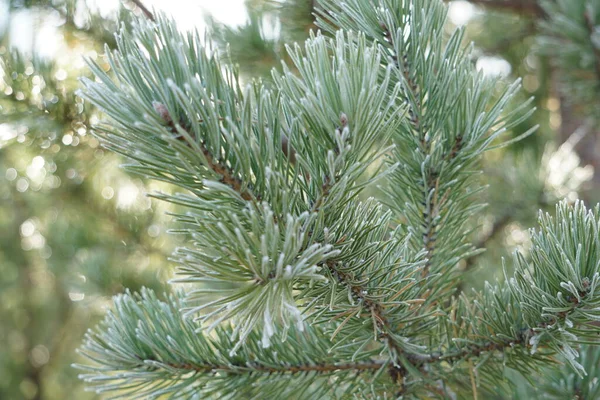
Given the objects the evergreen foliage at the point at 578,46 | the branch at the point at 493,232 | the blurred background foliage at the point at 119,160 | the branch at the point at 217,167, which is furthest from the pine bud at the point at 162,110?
the branch at the point at 493,232

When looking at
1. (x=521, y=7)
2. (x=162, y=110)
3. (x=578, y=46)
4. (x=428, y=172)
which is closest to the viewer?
(x=162, y=110)

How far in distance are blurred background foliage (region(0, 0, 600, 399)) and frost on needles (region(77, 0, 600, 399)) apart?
0.06 meters

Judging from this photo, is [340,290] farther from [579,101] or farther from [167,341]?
[579,101]

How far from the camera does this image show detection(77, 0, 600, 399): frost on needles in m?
0.26

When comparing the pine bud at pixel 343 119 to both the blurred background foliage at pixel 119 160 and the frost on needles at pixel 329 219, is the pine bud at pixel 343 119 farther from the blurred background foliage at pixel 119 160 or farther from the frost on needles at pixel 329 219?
the blurred background foliage at pixel 119 160

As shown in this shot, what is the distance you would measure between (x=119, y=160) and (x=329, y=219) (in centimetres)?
58

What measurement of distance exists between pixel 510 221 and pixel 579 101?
21 centimetres

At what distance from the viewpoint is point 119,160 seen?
799 millimetres

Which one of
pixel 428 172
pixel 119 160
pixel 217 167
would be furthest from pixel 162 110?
pixel 119 160


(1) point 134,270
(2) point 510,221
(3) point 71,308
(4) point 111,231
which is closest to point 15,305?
(3) point 71,308

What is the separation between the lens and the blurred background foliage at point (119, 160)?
602 mm

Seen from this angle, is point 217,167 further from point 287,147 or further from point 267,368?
point 267,368

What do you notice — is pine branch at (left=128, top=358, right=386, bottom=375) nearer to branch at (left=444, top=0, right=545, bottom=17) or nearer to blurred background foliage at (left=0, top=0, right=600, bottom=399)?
blurred background foliage at (left=0, top=0, right=600, bottom=399)

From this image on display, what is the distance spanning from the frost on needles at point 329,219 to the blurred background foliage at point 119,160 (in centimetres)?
6
